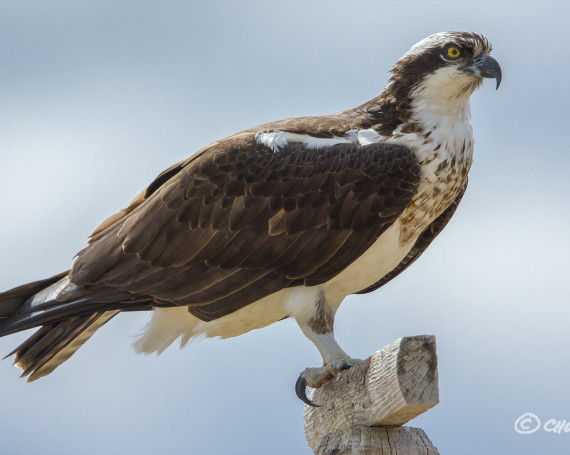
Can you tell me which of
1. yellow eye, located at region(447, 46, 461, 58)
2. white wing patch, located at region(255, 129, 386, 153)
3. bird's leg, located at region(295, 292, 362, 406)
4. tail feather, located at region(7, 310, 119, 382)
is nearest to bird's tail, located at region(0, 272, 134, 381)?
tail feather, located at region(7, 310, 119, 382)

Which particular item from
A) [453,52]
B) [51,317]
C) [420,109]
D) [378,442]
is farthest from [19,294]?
[453,52]

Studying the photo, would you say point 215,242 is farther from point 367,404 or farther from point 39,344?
point 367,404

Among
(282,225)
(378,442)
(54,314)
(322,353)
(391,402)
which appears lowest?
(378,442)

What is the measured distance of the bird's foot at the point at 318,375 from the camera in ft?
18.0

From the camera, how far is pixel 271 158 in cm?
596

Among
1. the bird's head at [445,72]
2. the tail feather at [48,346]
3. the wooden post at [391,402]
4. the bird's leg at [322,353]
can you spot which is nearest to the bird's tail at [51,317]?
the tail feather at [48,346]

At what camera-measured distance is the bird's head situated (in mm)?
6137

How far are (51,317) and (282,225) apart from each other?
1.48m

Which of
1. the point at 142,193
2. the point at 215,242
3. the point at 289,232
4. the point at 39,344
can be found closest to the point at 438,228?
the point at 289,232

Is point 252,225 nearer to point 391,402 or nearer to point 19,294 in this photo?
point 19,294

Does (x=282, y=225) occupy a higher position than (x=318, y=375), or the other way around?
(x=282, y=225)

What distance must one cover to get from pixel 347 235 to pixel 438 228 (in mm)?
→ 871

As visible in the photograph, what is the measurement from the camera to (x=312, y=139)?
6.04m

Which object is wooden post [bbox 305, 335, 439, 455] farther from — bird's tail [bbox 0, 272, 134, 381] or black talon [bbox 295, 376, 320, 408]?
bird's tail [bbox 0, 272, 134, 381]
